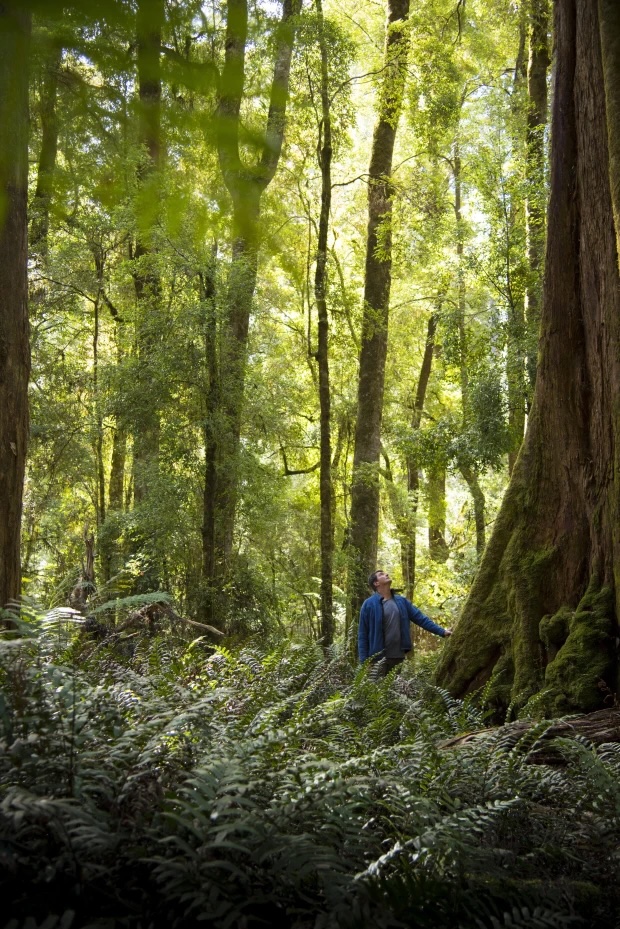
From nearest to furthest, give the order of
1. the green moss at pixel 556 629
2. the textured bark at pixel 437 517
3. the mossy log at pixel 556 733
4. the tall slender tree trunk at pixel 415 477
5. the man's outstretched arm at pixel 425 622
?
the mossy log at pixel 556 733
the green moss at pixel 556 629
the man's outstretched arm at pixel 425 622
the tall slender tree trunk at pixel 415 477
the textured bark at pixel 437 517

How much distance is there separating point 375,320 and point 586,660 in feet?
35.9

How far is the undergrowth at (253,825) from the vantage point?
209cm

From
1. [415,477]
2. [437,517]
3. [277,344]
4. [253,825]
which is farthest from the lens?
[415,477]

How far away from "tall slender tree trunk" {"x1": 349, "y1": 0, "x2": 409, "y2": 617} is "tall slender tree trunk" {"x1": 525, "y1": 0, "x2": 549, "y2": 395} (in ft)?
8.80

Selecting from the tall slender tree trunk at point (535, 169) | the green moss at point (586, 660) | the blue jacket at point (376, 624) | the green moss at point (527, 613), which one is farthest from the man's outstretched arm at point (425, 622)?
the tall slender tree trunk at point (535, 169)

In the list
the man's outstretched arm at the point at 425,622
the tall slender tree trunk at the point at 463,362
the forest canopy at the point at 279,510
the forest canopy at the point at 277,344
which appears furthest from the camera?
the tall slender tree trunk at the point at 463,362

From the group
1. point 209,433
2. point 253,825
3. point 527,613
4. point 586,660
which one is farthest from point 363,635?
point 253,825

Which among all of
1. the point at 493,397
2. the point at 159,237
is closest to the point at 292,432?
the point at 493,397

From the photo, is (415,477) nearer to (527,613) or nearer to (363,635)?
(363,635)

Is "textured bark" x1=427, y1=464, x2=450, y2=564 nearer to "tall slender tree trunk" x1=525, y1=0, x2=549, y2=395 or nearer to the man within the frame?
"tall slender tree trunk" x1=525, y1=0, x2=549, y2=395

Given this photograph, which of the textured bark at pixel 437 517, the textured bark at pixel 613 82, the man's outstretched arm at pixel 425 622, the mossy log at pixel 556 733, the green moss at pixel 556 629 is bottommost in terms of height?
the mossy log at pixel 556 733

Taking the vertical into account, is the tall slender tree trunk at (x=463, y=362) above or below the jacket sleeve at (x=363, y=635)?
above

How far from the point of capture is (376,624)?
8.58m

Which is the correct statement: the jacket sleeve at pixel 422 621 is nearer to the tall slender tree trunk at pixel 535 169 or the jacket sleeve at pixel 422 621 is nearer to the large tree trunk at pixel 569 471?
the large tree trunk at pixel 569 471
